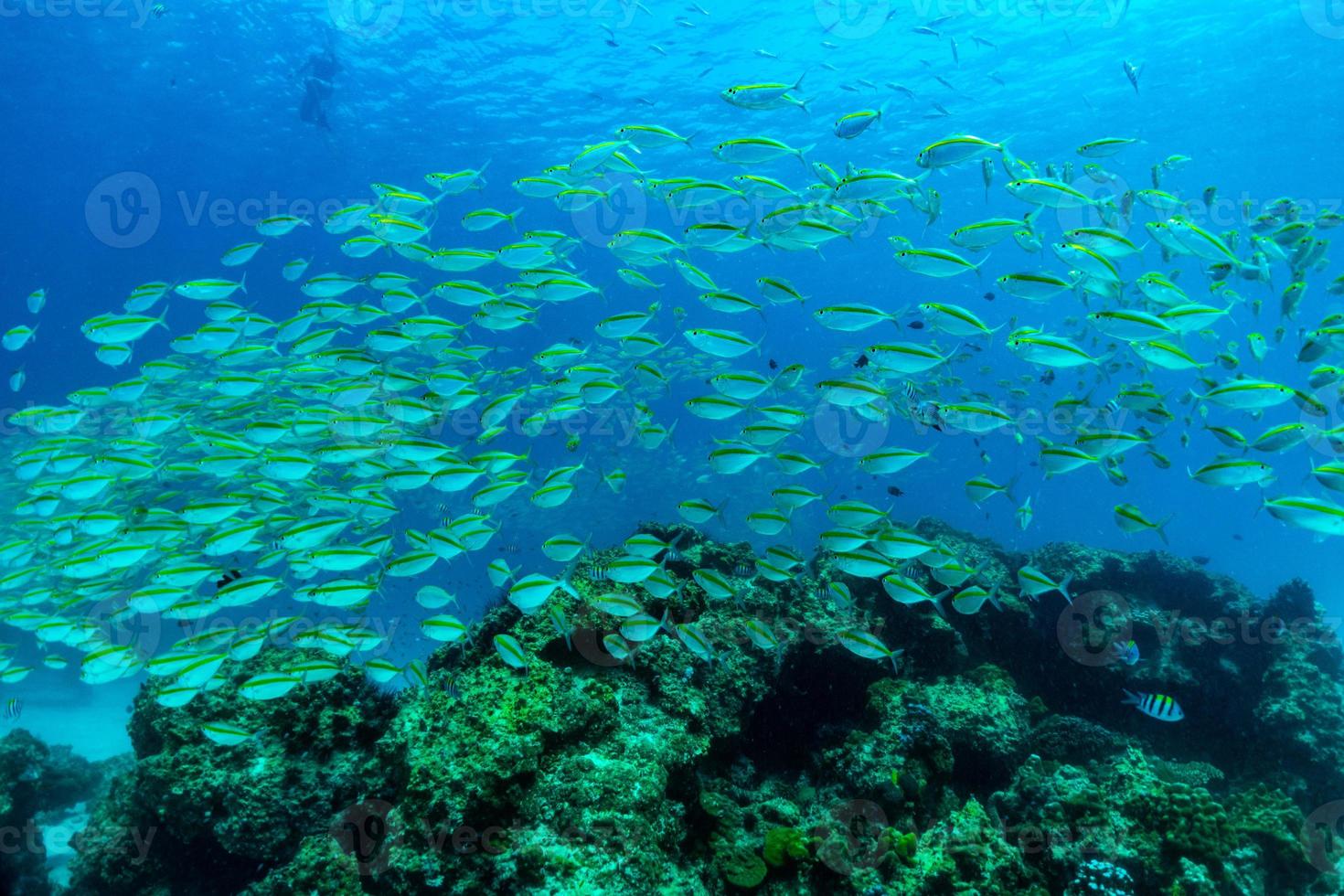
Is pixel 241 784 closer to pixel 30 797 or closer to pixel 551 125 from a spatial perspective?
pixel 30 797

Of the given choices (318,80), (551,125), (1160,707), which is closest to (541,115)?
(551,125)

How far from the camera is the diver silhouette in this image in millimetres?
28859

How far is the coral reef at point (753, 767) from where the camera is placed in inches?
153

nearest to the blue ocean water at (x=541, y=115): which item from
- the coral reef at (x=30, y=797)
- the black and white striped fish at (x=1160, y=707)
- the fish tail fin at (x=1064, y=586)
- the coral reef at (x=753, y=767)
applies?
the coral reef at (x=30, y=797)

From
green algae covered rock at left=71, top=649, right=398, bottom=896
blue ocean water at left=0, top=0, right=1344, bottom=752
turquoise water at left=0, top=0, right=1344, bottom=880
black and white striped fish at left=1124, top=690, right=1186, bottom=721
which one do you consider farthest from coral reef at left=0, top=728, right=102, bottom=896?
black and white striped fish at left=1124, top=690, right=1186, bottom=721

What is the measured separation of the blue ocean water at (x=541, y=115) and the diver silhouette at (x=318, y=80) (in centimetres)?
55

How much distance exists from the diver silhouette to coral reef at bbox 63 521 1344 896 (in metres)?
32.1

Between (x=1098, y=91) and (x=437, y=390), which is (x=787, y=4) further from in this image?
(x=437, y=390)

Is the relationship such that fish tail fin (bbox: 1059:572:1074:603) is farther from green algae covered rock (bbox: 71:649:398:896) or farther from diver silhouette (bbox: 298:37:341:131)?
diver silhouette (bbox: 298:37:341:131)

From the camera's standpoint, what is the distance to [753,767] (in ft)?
20.0

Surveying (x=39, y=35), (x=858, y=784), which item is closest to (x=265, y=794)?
(x=858, y=784)

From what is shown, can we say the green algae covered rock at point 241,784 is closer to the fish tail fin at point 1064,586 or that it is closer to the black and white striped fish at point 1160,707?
the fish tail fin at point 1064,586

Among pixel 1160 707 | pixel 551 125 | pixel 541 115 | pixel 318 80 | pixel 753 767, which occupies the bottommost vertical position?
pixel 1160 707

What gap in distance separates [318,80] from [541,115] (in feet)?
34.3
